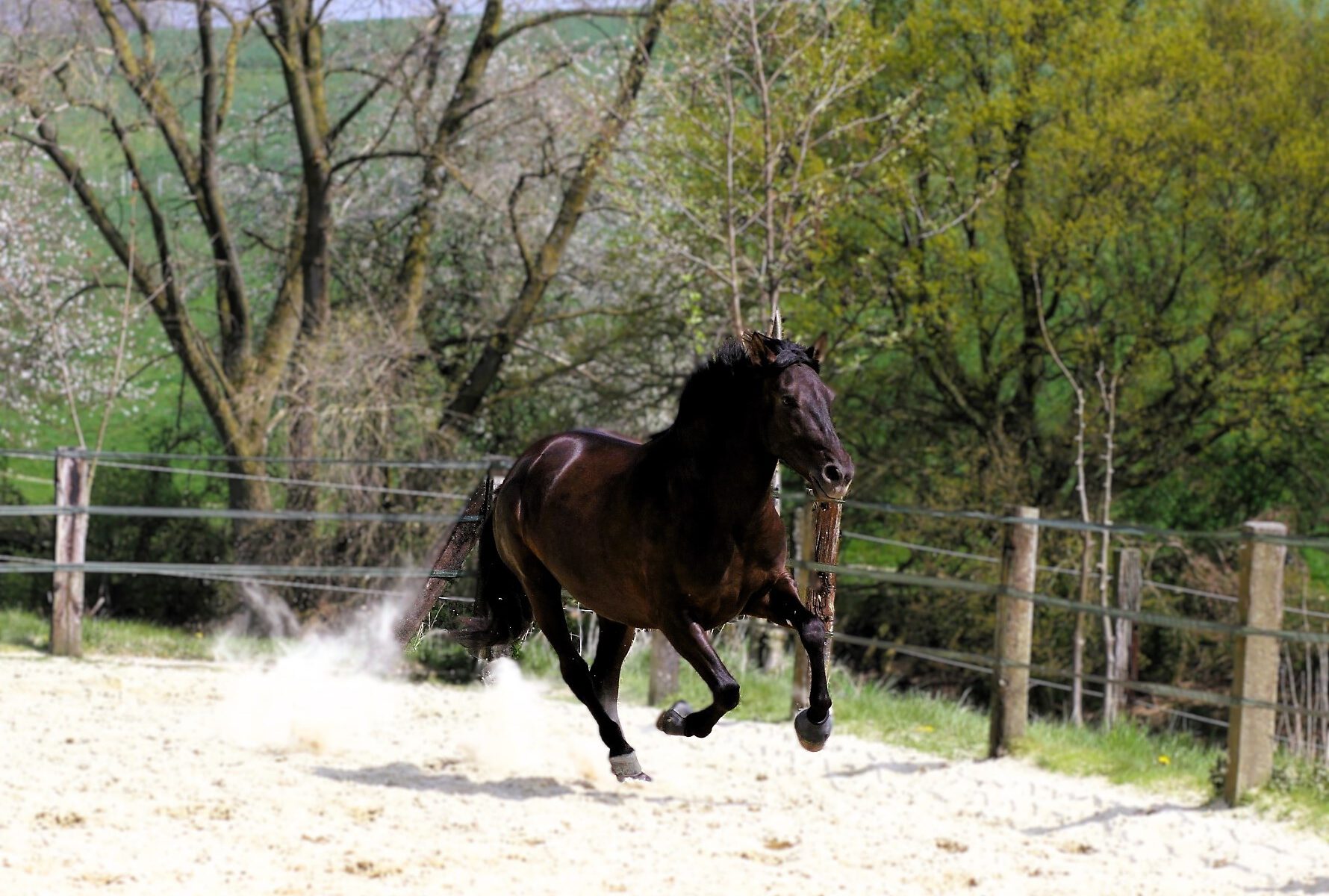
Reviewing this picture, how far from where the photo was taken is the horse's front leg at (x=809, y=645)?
1725 mm

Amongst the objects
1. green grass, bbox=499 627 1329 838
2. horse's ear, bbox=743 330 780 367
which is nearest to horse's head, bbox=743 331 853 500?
horse's ear, bbox=743 330 780 367

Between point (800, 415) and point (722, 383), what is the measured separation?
176mm

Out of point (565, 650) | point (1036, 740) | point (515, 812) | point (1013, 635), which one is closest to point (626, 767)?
point (565, 650)

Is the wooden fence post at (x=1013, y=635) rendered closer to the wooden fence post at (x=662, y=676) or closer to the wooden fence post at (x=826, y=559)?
the wooden fence post at (x=662, y=676)

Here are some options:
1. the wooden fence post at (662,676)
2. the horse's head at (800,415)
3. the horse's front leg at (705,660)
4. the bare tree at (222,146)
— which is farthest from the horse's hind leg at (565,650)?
the wooden fence post at (662,676)

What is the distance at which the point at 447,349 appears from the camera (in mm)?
16562

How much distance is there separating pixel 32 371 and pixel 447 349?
17.3 ft

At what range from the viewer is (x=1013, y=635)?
10016 mm

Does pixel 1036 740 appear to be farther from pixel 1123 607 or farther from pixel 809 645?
pixel 809 645

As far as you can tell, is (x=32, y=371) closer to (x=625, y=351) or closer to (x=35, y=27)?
(x=35, y=27)

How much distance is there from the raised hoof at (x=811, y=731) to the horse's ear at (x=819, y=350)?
414mm

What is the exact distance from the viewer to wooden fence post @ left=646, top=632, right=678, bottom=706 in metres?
11.4

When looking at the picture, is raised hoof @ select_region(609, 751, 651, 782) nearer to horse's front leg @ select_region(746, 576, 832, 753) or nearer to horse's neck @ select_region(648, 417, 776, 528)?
horse's front leg @ select_region(746, 576, 832, 753)

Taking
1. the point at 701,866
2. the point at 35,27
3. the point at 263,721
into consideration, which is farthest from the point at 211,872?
the point at 35,27
